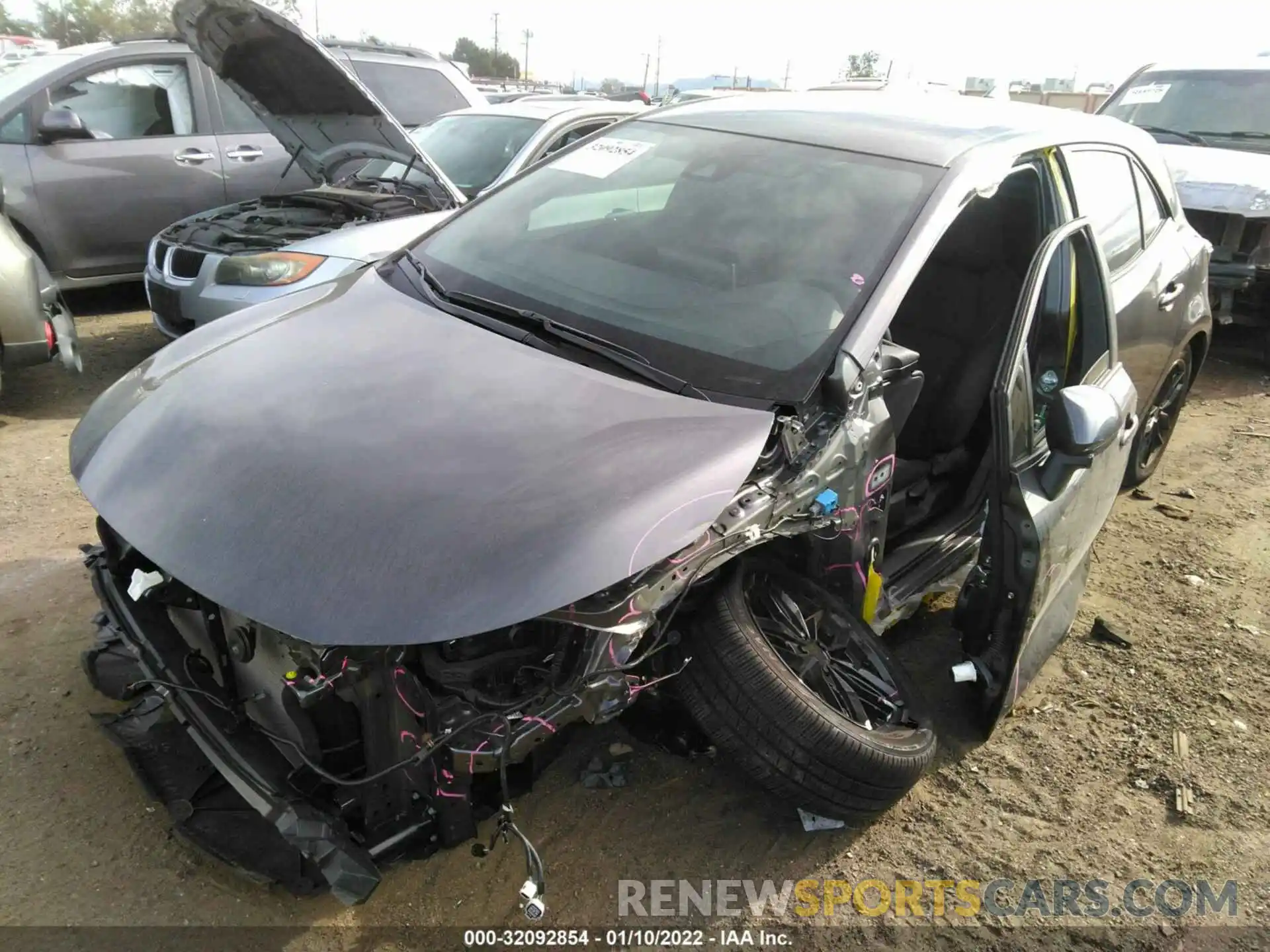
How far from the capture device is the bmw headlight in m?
4.53

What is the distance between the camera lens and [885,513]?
251 centimetres

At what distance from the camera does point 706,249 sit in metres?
2.59

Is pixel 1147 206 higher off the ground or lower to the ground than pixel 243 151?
higher

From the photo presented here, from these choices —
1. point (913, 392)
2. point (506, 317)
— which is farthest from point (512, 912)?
point (913, 392)

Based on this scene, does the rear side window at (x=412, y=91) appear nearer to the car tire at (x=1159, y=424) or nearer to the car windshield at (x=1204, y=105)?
the car windshield at (x=1204, y=105)

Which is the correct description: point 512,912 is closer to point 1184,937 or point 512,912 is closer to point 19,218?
point 1184,937

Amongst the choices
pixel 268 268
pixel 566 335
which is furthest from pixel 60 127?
pixel 566 335

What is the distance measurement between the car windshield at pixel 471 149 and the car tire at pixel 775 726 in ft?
13.9

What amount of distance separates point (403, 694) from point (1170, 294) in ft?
11.5

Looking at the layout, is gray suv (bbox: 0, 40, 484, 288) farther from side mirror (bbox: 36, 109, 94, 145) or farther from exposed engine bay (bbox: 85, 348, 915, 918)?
exposed engine bay (bbox: 85, 348, 915, 918)

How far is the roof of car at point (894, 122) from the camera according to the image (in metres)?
2.71

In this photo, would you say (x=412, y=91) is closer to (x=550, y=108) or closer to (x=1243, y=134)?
(x=550, y=108)

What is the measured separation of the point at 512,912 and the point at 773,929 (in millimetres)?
644

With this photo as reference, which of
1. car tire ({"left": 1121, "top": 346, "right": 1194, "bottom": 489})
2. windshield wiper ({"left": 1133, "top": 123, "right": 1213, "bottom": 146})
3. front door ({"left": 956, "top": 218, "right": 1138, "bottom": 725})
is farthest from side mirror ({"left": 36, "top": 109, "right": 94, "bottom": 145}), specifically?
windshield wiper ({"left": 1133, "top": 123, "right": 1213, "bottom": 146})
